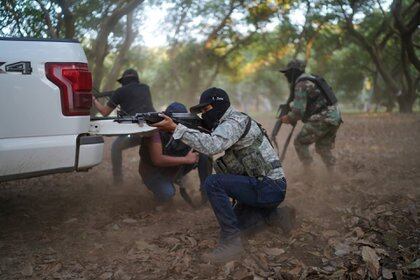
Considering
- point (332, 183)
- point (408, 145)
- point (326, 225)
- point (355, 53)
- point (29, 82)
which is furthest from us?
point (355, 53)

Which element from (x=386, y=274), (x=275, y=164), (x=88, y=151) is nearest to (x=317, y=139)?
(x=275, y=164)

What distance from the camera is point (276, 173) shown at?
3580mm

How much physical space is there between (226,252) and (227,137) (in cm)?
91

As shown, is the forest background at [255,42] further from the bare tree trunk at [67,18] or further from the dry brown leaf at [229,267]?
the dry brown leaf at [229,267]

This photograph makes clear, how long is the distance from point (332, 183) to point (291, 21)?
44.3 feet

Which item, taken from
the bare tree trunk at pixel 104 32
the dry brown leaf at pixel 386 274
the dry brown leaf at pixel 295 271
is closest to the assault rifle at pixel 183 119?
the dry brown leaf at pixel 295 271

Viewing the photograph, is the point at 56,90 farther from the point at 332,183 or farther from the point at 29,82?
the point at 332,183

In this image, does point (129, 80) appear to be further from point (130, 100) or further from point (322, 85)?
point (322, 85)

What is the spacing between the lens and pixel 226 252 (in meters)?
3.40

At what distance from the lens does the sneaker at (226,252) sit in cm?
339

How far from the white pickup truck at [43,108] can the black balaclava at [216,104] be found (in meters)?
0.95

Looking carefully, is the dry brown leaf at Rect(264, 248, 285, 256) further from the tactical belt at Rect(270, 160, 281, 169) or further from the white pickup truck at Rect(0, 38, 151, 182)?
the white pickup truck at Rect(0, 38, 151, 182)

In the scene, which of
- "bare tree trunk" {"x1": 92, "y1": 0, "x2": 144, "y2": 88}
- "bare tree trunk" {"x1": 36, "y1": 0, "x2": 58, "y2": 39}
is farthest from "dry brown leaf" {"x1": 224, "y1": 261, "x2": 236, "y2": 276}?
"bare tree trunk" {"x1": 92, "y1": 0, "x2": 144, "y2": 88}

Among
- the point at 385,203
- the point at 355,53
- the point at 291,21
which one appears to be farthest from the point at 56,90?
the point at 355,53
